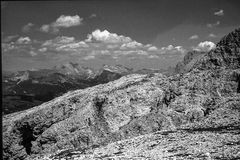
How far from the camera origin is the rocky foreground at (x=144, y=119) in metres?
42.2

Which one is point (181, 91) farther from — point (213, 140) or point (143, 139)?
point (213, 140)

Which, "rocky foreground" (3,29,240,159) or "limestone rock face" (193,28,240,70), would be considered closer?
"rocky foreground" (3,29,240,159)

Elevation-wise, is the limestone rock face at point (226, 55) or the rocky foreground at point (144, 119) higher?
the limestone rock face at point (226, 55)

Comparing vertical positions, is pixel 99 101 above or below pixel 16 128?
above

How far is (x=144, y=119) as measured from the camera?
193 ft

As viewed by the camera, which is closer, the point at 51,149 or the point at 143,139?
the point at 143,139

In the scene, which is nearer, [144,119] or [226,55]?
[144,119]

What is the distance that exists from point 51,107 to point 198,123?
41.9 m

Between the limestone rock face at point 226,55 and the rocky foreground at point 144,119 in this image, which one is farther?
the limestone rock face at point 226,55

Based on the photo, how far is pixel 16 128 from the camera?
255 ft

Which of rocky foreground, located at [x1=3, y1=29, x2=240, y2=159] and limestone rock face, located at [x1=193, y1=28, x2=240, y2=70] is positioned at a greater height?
limestone rock face, located at [x1=193, y1=28, x2=240, y2=70]

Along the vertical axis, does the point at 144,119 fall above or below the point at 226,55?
below

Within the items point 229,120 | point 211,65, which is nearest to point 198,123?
point 229,120

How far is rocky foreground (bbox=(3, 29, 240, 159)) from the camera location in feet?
138
